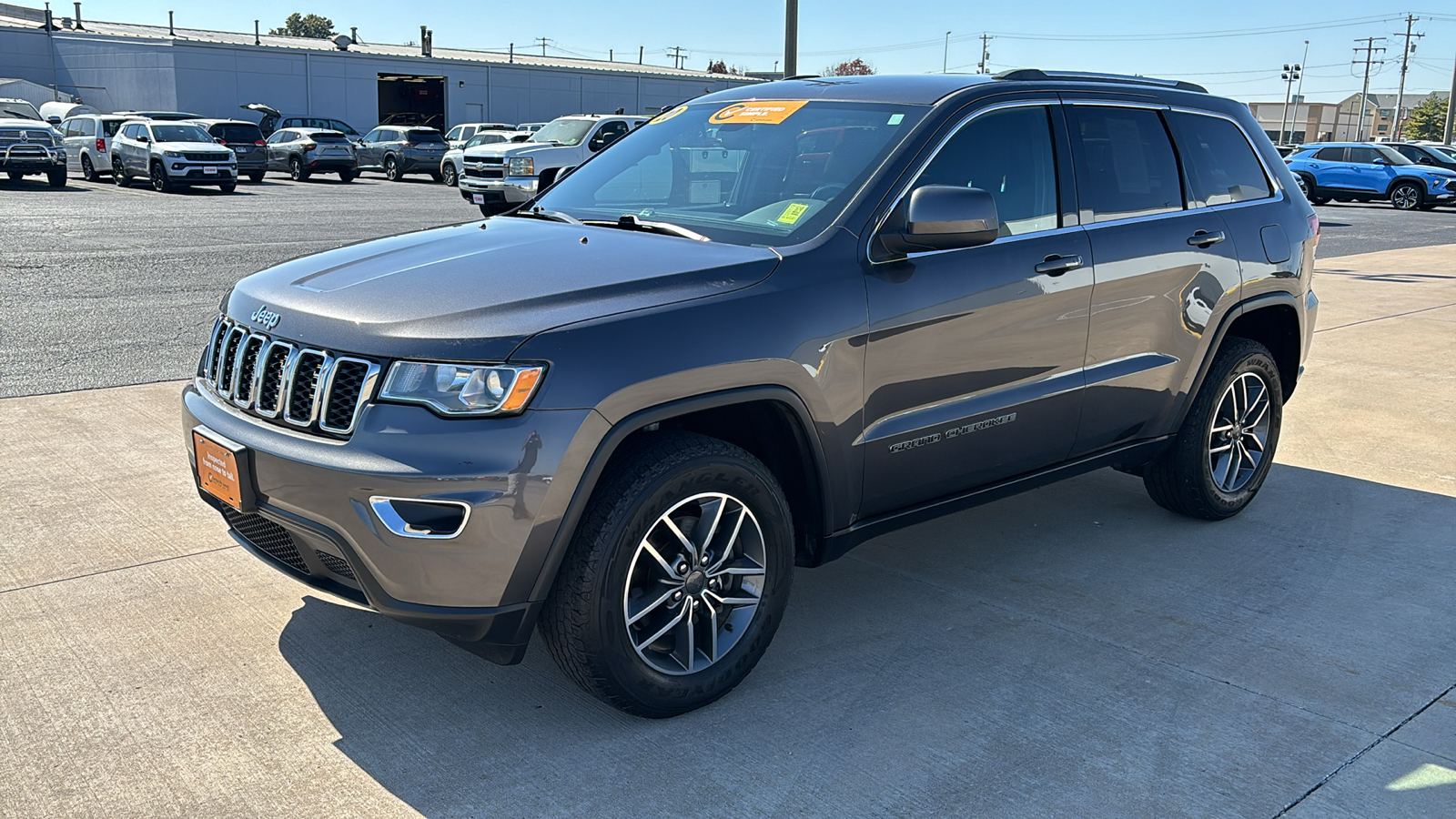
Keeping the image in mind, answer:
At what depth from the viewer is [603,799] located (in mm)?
3045

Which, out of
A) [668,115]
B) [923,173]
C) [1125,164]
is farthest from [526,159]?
[923,173]

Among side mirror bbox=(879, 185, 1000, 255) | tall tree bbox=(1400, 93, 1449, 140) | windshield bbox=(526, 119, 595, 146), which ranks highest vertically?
tall tree bbox=(1400, 93, 1449, 140)

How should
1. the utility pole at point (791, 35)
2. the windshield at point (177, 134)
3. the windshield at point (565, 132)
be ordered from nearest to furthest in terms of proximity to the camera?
1. the utility pole at point (791, 35)
2. the windshield at point (565, 132)
3. the windshield at point (177, 134)

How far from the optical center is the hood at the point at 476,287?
10.2 ft

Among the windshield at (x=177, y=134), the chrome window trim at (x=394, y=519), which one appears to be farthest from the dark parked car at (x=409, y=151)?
the chrome window trim at (x=394, y=519)

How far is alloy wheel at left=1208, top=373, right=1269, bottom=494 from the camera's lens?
5324mm

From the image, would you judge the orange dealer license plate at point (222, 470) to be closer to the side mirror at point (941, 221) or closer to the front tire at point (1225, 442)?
the side mirror at point (941, 221)

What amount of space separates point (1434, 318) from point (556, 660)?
10.8 metres

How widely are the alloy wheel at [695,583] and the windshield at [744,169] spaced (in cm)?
91

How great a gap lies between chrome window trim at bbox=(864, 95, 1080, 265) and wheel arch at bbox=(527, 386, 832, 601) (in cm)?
59

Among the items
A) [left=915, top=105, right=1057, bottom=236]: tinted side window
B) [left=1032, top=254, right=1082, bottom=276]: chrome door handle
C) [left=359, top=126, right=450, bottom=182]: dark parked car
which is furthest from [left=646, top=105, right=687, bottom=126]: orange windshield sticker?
[left=359, top=126, right=450, bottom=182]: dark parked car

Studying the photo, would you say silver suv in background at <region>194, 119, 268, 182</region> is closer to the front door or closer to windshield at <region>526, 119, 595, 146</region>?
windshield at <region>526, 119, 595, 146</region>

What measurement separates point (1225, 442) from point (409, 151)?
1181 inches

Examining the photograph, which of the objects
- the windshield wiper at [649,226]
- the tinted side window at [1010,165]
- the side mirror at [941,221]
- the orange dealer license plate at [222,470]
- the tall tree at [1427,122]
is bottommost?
the orange dealer license plate at [222,470]
